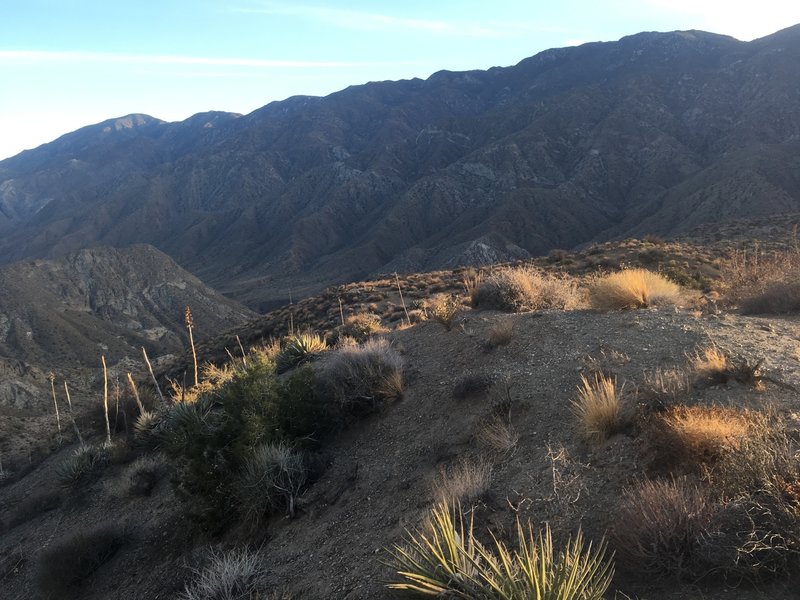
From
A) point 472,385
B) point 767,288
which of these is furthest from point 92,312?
point 767,288

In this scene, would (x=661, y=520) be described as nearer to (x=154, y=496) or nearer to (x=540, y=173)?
(x=154, y=496)

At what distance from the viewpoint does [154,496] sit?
32.0ft

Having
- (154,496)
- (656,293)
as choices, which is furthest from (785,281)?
(154,496)

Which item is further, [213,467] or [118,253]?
[118,253]

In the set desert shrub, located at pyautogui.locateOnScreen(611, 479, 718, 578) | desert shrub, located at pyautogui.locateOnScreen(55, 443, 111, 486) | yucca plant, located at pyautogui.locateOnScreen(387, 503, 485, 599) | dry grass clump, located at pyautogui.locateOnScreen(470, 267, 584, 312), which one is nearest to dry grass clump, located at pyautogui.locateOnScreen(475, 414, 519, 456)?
yucca plant, located at pyautogui.locateOnScreen(387, 503, 485, 599)

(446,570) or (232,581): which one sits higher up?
(446,570)

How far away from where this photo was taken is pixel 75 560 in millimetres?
8117

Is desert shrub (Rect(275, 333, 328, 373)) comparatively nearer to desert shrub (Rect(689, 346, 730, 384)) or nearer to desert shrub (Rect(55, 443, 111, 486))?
desert shrub (Rect(55, 443, 111, 486))

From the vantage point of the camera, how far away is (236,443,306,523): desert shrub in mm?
6918

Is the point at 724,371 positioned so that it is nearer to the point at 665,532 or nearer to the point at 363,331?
the point at 665,532

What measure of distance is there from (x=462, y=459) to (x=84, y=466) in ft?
33.3

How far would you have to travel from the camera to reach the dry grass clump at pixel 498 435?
573 cm

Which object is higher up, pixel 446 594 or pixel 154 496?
pixel 446 594

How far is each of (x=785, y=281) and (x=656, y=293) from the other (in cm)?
215
